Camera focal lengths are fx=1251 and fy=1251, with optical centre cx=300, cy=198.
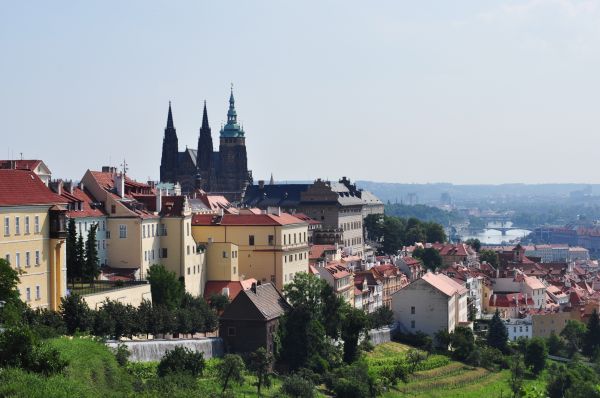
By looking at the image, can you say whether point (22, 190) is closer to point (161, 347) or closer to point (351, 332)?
point (161, 347)

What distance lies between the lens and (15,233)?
57250mm

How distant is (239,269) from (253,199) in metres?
92.8

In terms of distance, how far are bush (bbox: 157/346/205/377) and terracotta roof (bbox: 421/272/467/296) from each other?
4346 cm

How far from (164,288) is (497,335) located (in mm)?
43543

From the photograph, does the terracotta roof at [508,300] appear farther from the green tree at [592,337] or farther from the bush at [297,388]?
the bush at [297,388]

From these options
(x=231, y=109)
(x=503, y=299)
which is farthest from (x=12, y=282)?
(x=231, y=109)

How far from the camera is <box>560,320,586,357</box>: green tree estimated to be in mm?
113312

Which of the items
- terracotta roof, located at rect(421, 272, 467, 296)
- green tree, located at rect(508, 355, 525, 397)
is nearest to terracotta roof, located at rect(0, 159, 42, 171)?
green tree, located at rect(508, 355, 525, 397)

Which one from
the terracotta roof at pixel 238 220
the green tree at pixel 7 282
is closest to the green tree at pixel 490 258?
the terracotta roof at pixel 238 220

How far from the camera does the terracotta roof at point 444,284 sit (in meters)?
103

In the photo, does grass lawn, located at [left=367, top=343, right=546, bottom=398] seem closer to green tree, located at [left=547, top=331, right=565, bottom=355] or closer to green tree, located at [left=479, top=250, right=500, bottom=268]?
green tree, located at [left=547, top=331, right=565, bottom=355]

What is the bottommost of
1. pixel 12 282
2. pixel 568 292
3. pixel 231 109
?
pixel 568 292

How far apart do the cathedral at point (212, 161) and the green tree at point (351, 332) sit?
106852 millimetres

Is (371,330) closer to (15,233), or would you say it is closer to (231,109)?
(15,233)
